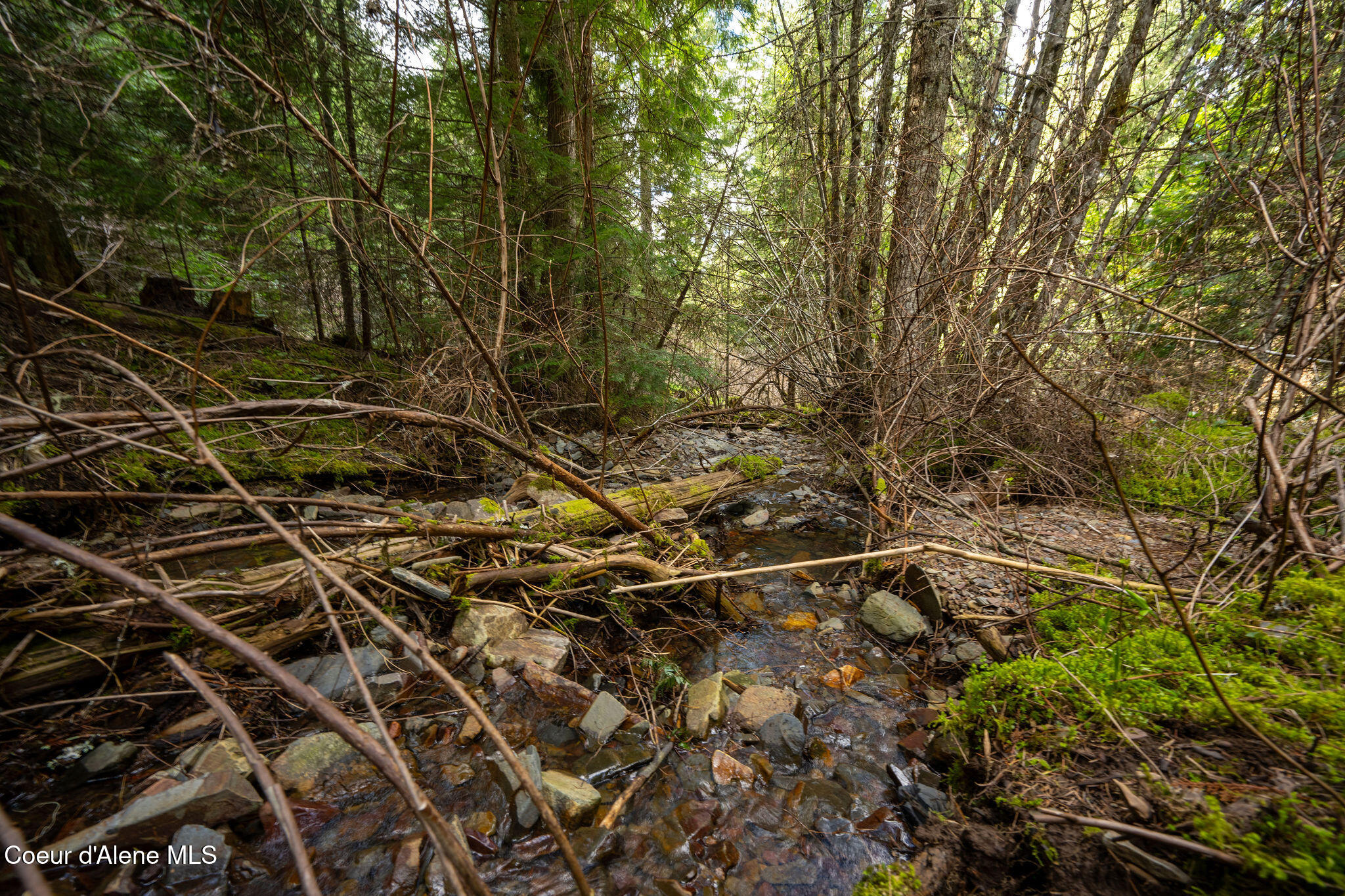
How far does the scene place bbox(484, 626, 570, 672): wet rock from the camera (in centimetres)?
270

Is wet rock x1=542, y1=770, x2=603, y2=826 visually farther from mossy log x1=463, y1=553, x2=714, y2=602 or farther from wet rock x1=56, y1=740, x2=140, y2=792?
wet rock x1=56, y1=740, x2=140, y2=792

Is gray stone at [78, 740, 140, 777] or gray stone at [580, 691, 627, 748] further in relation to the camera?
gray stone at [580, 691, 627, 748]

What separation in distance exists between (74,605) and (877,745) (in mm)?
3696

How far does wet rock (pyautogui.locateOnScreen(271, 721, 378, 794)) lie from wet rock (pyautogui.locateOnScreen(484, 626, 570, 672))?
0.65 meters

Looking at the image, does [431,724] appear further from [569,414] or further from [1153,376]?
[1153,376]

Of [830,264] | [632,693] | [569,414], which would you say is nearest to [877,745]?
[632,693]

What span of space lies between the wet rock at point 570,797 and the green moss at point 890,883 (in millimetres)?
1026

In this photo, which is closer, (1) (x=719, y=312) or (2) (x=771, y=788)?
(2) (x=771, y=788)

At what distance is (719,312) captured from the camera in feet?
21.3

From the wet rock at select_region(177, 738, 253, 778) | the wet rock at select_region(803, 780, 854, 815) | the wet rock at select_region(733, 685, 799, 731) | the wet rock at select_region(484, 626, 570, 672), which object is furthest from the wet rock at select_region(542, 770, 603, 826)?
the wet rock at select_region(177, 738, 253, 778)

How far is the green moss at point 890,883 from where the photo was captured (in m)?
1.64

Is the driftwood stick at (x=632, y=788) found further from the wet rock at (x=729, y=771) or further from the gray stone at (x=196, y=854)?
the gray stone at (x=196, y=854)

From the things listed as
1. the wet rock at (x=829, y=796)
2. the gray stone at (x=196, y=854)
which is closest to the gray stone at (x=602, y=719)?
the wet rock at (x=829, y=796)

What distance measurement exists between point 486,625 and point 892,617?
96.9 inches
